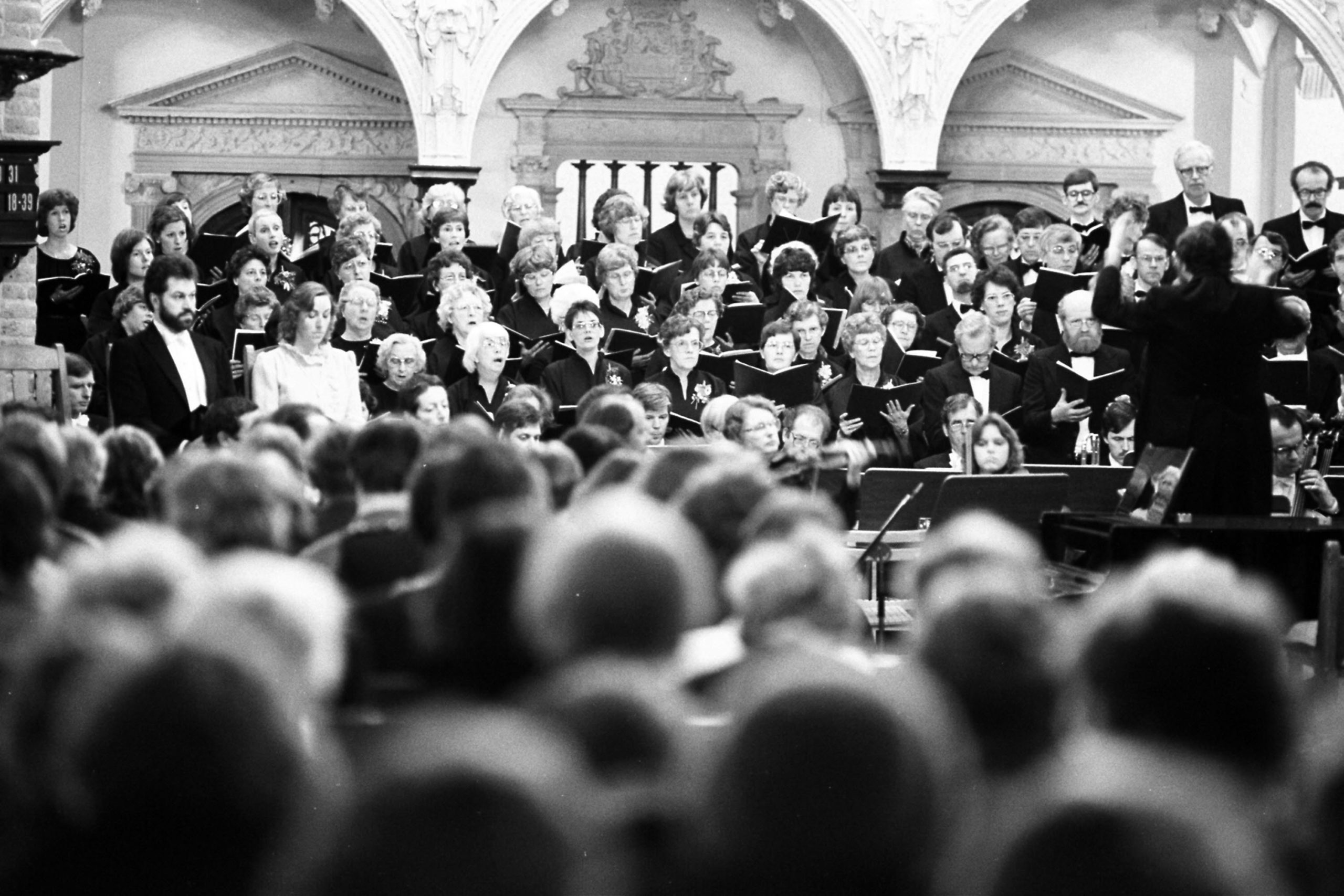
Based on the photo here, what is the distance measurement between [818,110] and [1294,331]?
7176 mm

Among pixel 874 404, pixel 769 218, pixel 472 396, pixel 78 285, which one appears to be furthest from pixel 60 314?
pixel 874 404

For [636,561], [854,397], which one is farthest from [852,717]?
[854,397]

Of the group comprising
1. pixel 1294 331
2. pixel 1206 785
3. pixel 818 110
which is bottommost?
pixel 1206 785

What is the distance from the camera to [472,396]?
20.6ft

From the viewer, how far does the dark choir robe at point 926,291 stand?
795cm

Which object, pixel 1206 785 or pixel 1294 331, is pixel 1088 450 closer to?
pixel 1294 331

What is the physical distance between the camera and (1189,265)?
5.20 metres

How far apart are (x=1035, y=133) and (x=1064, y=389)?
19.5ft

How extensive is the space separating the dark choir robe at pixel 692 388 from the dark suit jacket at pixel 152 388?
160cm

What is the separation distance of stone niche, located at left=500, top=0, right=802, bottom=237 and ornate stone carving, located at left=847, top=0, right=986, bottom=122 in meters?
1.01

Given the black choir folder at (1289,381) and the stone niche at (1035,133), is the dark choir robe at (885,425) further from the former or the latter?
the stone niche at (1035,133)

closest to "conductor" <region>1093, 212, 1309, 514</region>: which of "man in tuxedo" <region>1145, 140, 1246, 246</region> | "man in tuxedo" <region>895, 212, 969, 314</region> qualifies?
"man in tuxedo" <region>895, 212, 969, 314</region>

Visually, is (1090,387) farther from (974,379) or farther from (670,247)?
(670,247)

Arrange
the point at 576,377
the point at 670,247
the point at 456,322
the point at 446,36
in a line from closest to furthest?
the point at 576,377
the point at 456,322
the point at 670,247
the point at 446,36
